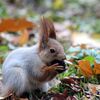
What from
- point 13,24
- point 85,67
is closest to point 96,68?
→ point 85,67

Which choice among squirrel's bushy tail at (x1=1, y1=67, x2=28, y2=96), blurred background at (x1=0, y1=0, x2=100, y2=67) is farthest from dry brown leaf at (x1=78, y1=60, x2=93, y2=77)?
blurred background at (x1=0, y1=0, x2=100, y2=67)

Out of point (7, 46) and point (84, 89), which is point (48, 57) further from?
point (7, 46)

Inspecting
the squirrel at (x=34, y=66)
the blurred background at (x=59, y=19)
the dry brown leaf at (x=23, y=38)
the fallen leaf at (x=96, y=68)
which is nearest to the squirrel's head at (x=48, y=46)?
the squirrel at (x=34, y=66)

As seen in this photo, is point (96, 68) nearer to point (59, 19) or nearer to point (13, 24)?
point (13, 24)

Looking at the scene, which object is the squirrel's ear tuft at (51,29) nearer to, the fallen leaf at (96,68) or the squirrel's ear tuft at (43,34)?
the squirrel's ear tuft at (43,34)

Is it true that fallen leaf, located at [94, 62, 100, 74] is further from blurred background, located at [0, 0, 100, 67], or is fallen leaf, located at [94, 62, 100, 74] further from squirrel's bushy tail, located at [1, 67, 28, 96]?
blurred background, located at [0, 0, 100, 67]

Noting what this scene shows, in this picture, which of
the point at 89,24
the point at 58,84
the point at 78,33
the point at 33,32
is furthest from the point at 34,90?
the point at 89,24
